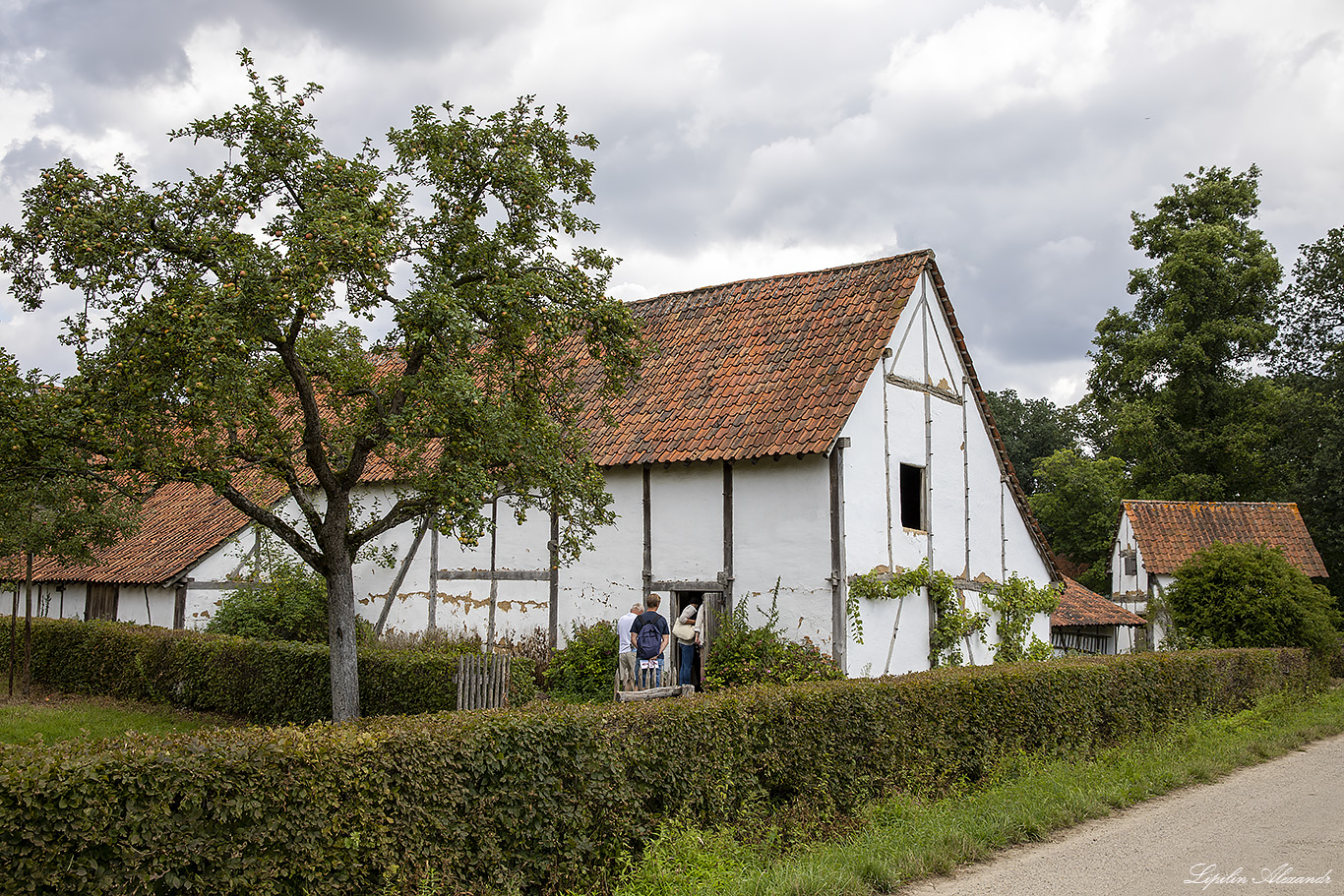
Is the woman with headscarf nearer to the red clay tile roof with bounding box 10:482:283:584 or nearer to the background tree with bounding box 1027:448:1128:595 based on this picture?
the red clay tile roof with bounding box 10:482:283:584

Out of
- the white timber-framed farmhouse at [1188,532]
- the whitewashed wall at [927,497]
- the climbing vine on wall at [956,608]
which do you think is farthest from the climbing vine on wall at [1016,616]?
the white timber-framed farmhouse at [1188,532]

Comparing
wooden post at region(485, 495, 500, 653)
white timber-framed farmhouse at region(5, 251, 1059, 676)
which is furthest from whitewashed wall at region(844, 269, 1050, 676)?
wooden post at region(485, 495, 500, 653)

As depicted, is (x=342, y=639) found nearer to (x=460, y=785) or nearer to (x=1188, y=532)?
(x=460, y=785)

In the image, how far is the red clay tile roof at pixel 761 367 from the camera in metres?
15.7

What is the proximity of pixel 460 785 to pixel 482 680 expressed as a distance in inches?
272

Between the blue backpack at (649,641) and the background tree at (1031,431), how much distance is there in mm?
49417

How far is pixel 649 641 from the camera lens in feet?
46.6

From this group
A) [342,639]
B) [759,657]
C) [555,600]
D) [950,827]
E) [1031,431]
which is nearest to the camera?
[950,827]

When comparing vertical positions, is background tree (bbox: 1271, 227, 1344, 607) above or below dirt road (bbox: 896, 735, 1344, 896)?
above

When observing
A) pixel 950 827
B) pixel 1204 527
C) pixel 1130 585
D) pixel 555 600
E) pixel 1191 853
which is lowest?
pixel 1191 853

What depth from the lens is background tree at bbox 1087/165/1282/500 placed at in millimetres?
34906

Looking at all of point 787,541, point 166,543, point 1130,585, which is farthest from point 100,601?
point 1130,585

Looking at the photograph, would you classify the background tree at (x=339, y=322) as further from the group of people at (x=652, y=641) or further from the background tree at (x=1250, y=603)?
the background tree at (x=1250, y=603)

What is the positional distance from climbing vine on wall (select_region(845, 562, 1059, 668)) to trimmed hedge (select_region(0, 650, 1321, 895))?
A: 4282 millimetres
